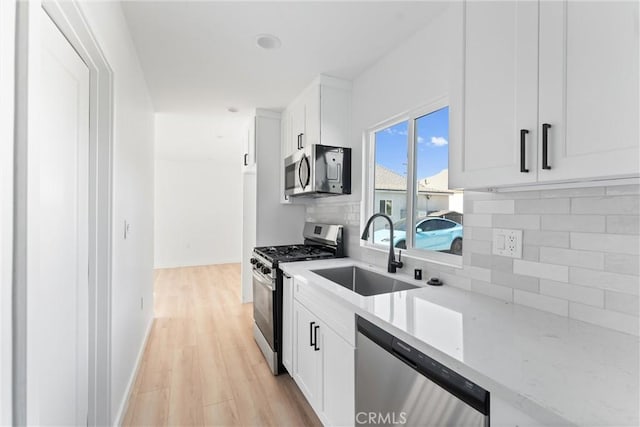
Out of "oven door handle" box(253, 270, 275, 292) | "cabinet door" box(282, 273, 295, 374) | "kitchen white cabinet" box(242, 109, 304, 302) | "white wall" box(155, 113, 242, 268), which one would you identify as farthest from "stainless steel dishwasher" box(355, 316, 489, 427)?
"white wall" box(155, 113, 242, 268)

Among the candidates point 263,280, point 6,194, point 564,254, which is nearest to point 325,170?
point 263,280

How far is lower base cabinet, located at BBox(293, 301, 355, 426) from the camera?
1421mm

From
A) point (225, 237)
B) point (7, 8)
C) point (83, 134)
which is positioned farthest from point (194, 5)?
point (225, 237)

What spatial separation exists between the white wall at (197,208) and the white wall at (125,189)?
3494mm

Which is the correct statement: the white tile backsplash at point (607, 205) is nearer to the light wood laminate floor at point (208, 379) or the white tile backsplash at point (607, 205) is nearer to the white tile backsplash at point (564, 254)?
the white tile backsplash at point (564, 254)

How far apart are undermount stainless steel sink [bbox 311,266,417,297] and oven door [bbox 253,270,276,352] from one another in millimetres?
486

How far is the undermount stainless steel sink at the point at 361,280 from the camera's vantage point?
1931mm

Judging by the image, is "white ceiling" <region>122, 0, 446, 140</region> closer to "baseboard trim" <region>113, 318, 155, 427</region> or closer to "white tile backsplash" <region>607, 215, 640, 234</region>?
"white tile backsplash" <region>607, 215, 640, 234</region>

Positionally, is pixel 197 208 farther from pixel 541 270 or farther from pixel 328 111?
pixel 541 270

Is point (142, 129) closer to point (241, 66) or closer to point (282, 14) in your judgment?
point (241, 66)

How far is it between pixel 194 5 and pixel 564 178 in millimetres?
1946

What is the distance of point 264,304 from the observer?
8.35 feet

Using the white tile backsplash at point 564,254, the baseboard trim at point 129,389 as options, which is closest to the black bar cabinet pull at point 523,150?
the white tile backsplash at point 564,254

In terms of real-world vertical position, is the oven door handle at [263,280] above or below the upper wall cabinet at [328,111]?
below
